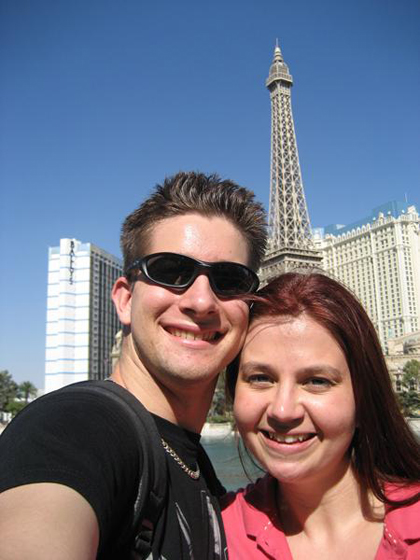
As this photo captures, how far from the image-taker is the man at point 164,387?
1621 mm

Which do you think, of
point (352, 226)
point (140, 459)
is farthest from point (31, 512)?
point (352, 226)

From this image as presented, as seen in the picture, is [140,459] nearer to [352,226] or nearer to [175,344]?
[175,344]

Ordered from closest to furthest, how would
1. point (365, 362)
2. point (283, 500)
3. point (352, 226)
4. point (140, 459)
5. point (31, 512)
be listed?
point (31, 512) → point (140, 459) → point (365, 362) → point (283, 500) → point (352, 226)

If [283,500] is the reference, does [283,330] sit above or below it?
above

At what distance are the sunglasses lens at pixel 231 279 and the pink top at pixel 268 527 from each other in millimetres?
1114

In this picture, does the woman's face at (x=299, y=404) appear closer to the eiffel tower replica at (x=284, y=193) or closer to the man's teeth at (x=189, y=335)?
the man's teeth at (x=189, y=335)

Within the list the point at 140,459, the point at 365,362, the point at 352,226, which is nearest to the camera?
the point at 140,459

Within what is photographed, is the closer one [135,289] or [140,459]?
[140,459]

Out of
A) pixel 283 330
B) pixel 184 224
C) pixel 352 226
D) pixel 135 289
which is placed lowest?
pixel 283 330

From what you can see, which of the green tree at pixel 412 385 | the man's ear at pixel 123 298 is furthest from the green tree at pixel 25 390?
the man's ear at pixel 123 298

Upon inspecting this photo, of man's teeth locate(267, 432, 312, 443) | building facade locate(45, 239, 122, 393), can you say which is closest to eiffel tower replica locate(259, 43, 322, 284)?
building facade locate(45, 239, 122, 393)

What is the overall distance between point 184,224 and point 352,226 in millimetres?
126254

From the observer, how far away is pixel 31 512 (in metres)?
1.50

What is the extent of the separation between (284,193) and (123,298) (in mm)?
83152
